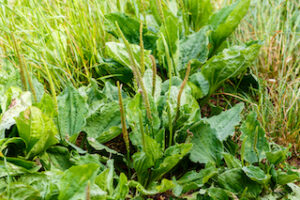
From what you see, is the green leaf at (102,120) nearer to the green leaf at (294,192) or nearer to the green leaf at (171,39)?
the green leaf at (171,39)

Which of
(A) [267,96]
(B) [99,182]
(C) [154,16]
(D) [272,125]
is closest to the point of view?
(B) [99,182]

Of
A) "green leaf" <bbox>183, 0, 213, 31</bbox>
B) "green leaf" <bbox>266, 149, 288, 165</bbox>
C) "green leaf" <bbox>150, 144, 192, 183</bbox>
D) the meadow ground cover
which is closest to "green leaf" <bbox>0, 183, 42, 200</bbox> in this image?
the meadow ground cover

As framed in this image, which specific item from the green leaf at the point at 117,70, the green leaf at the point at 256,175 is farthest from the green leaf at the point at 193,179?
the green leaf at the point at 117,70

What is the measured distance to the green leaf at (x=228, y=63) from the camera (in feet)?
5.18

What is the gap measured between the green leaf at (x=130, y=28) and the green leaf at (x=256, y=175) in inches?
35.5

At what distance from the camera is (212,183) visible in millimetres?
1279

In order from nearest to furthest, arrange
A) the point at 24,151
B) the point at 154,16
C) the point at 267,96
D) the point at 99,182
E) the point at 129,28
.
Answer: the point at 99,182, the point at 24,151, the point at 267,96, the point at 129,28, the point at 154,16

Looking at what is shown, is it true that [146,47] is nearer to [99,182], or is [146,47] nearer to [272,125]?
[272,125]

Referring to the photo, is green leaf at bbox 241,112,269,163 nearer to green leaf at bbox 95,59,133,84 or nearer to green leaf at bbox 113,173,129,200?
green leaf at bbox 113,173,129,200

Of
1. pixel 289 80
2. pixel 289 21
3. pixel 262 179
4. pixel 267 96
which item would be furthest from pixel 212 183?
pixel 289 21

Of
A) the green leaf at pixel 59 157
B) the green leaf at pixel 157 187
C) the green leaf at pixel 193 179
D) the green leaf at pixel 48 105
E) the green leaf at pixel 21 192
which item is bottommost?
the green leaf at pixel 193 179

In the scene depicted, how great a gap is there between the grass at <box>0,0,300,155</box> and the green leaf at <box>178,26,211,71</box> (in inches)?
11.7

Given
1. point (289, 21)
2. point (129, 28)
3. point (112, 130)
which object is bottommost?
point (112, 130)

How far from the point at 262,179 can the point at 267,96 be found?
0.60 m
